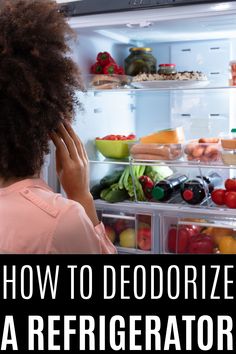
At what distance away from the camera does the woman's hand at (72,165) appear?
1.02 metres

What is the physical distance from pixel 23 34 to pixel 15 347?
0.59 metres

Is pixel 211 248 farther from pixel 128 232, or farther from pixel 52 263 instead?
pixel 52 263

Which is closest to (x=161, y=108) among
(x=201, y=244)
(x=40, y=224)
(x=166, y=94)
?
(x=166, y=94)

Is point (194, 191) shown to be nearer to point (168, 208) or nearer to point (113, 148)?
point (168, 208)

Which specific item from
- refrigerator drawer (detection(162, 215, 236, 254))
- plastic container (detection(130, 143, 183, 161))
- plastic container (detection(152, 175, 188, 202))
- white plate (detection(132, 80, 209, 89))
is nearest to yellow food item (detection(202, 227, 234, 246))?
refrigerator drawer (detection(162, 215, 236, 254))

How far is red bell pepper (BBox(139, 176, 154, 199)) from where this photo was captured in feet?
6.17

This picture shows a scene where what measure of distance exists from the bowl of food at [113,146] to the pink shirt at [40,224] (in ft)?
3.51

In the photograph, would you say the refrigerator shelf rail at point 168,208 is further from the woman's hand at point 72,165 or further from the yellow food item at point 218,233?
the woman's hand at point 72,165

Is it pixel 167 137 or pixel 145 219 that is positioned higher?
pixel 167 137

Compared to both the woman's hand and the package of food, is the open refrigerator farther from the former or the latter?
the woman's hand

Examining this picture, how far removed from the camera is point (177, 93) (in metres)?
2.08

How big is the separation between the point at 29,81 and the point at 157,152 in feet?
3.22

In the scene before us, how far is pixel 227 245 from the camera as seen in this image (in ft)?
5.66

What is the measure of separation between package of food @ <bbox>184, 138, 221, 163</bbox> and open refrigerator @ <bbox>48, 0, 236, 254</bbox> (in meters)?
0.03
